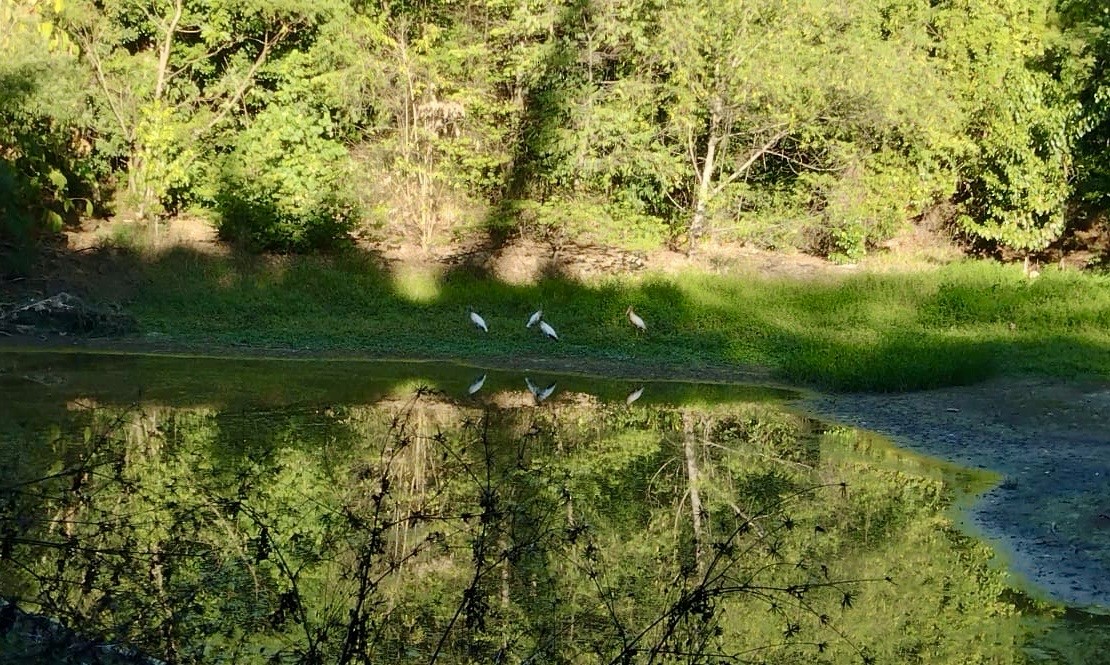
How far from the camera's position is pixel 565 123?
22.4m

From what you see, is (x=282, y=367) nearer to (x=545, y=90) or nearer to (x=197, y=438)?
(x=197, y=438)

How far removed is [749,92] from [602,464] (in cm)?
1150

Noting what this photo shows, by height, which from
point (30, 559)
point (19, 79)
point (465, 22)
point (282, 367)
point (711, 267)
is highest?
point (465, 22)

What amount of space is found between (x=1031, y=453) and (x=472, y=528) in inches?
288

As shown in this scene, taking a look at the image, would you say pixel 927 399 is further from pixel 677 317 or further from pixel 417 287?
pixel 417 287

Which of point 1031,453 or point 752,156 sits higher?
point 752,156

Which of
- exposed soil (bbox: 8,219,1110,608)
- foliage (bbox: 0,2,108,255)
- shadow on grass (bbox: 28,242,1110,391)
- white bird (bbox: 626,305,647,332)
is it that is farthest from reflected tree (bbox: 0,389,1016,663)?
foliage (bbox: 0,2,108,255)

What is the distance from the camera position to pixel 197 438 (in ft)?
38.9

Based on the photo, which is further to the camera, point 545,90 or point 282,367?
point 545,90

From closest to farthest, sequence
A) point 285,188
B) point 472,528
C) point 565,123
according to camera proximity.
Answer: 1. point 472,528
2. point 285,188
3. point 565,123

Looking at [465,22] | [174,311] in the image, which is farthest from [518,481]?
[465,22]

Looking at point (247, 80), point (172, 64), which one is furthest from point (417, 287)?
point (172, 64)

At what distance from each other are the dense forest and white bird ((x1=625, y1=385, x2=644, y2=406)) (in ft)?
22.3

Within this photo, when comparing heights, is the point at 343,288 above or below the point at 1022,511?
above
